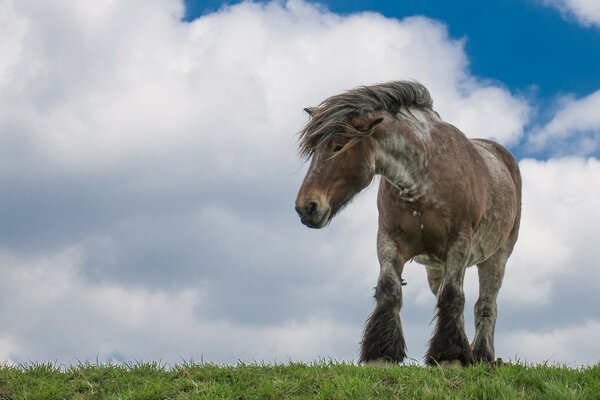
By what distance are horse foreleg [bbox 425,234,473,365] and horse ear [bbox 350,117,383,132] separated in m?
1.90

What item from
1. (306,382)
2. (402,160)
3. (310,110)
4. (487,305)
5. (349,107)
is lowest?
(306,382)

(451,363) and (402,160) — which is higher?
(402,160)

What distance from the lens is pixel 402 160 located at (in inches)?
408

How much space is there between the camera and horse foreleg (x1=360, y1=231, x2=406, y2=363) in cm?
1015

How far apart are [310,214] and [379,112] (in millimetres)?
1818

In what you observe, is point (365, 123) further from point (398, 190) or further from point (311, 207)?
point (311, 207)

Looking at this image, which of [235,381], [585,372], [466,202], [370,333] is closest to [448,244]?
[466,202]

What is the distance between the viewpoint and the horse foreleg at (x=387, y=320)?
10148mm

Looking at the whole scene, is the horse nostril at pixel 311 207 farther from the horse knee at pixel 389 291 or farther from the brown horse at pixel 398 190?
the horse knee at pixel 389 291

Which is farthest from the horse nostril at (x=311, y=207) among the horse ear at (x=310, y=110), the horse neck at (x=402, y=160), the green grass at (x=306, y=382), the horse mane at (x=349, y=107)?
the green grass at (x=306, y=382)

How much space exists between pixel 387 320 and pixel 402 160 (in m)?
2.04

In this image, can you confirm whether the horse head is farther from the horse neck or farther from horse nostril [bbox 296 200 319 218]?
the horse neck

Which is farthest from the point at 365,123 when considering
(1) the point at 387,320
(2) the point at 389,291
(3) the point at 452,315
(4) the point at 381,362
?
(4) the point at 381,362

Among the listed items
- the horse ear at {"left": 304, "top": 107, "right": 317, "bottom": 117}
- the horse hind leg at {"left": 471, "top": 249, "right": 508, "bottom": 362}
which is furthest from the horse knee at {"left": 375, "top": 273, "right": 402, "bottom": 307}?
the horse hind leg at {"left": 471, "top": 249, "right": 508, "bottom": 362}
